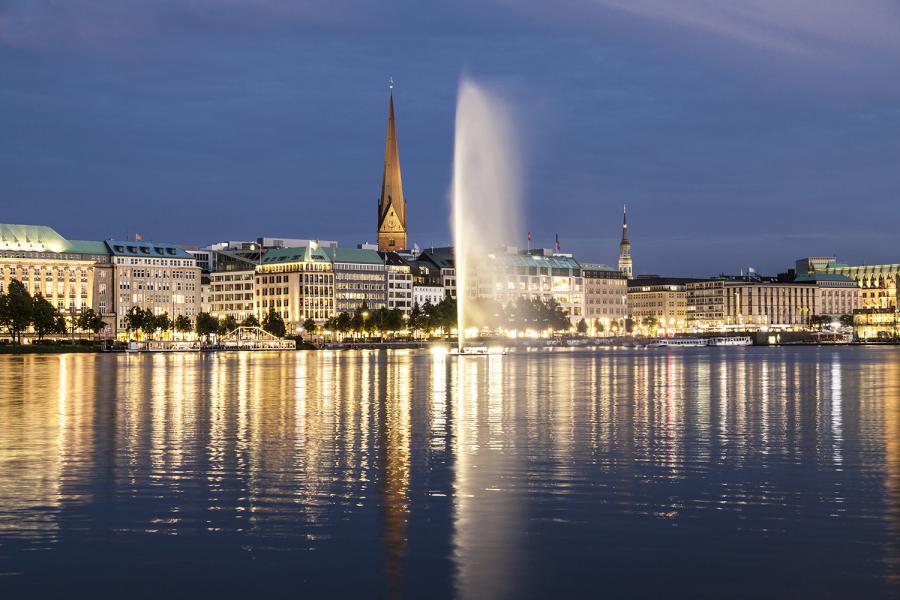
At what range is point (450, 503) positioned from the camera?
20.7 meters

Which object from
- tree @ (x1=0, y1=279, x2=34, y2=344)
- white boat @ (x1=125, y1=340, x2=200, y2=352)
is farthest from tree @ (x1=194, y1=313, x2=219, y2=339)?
tree @ (x1=0, y1=279, x2=34, y2=344)

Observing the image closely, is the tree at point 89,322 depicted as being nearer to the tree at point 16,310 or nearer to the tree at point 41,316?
the tree at point 41,316

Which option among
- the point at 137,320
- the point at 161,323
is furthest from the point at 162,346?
the point at 161,323

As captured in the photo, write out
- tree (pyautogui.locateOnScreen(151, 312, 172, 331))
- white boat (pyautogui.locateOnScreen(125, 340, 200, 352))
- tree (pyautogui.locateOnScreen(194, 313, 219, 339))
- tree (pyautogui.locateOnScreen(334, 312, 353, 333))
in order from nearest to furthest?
1. white boat (pyautogui.locateOnScreen(125, 340, 200, 352))
2. tree (pyautogui.locateOnScreen(151, 312, 172, 331))
3. tree (pyautogui.locateOnScreen(194, 313, 219, 339))
4. tree (pyautogui.locateOnScreen(334, 312, 353, 333))

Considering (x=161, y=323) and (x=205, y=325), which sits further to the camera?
(x=205, y=325)

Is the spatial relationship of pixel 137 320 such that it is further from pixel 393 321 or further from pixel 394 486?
pixel 394 486

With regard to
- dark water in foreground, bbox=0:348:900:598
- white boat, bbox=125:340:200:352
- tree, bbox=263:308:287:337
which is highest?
tree, bbox=263:308:287:337

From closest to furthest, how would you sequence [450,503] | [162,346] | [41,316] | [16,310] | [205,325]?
[450,503], [16,310], [41,316], [162,346], [205,325]

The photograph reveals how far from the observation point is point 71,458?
1077 inches

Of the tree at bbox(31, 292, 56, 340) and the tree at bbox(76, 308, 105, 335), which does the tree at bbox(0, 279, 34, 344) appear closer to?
the tree at bbox(31, 292, 56, 340)

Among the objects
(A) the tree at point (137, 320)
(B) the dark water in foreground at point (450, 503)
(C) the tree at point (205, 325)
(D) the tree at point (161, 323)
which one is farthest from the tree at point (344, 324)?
(B) the dark water in foreground at point (450, 503)

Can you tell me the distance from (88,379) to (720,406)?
40.7 m

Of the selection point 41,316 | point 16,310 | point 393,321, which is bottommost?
point 393,321

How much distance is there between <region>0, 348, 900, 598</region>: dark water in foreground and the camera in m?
15.3
